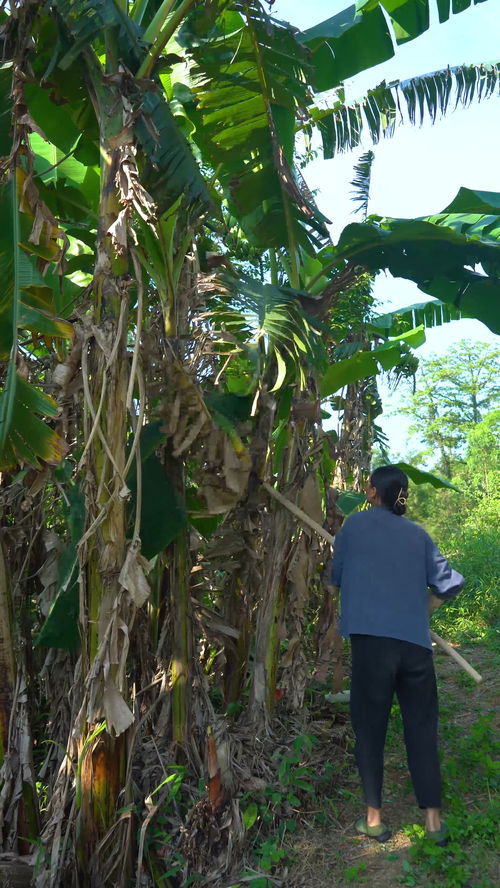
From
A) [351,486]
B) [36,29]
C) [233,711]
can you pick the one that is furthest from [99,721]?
[351,486]

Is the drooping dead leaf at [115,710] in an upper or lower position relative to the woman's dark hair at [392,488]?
lower

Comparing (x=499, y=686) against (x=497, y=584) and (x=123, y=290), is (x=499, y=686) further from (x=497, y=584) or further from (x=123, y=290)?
(x=123, y=290)

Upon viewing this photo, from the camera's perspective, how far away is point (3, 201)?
11.7 feet

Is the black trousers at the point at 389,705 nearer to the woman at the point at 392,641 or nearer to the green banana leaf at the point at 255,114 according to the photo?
the woman at the point at 392,641

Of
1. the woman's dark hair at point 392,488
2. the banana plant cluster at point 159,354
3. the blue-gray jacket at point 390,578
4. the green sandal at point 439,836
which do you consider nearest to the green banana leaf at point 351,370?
the banana plant cluster at point 159,354

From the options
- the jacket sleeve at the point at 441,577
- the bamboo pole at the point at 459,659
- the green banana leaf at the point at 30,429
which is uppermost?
the green banana leaf at the point at 30,429

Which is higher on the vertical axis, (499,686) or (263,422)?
(263,422)

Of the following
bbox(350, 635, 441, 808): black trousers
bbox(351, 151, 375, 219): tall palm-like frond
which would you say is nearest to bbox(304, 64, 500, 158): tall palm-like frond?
bbox(351, 151, 375, 219): tall palm-like frond

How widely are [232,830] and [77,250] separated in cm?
429

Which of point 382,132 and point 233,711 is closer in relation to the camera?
point 233,711

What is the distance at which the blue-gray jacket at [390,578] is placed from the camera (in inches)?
150

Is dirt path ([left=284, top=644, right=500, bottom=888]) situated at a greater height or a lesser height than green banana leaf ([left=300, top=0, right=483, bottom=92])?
lesser

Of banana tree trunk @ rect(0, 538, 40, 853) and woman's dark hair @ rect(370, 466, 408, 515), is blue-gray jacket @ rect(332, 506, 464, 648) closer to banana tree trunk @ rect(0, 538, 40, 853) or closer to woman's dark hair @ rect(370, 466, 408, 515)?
woman's dark hair @ rect(370, 466, 408, 515)

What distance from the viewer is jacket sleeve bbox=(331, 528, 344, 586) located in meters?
4.02
